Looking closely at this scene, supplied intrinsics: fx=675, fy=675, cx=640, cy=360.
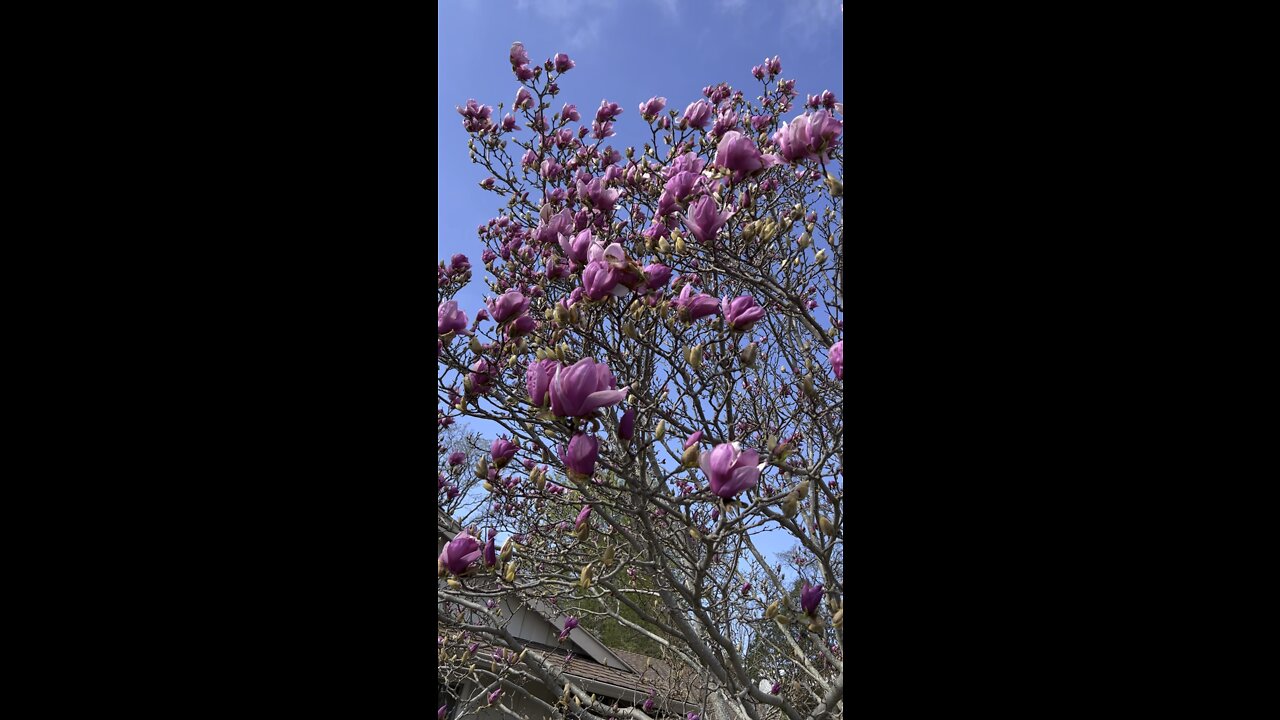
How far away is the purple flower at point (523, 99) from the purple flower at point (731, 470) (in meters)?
1.81

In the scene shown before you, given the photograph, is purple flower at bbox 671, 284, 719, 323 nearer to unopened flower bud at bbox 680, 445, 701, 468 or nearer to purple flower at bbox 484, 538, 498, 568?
unopened flower bud at bbox 680, 445, 701, 468

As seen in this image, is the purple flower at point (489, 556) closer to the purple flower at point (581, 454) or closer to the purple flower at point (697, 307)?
the purple flower at point (581, 454)

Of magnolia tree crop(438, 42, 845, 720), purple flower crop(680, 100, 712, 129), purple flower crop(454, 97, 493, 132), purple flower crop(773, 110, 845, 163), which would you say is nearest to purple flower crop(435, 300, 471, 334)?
magnolia tree crop(438, 42, 845, 720)

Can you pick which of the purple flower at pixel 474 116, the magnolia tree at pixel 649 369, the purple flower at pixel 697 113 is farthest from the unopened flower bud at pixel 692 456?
the purple flower at pixel 474 116

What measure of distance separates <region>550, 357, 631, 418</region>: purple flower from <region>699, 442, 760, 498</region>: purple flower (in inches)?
6.8

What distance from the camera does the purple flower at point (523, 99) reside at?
2.33m

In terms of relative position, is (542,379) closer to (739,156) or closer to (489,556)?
(489,556)

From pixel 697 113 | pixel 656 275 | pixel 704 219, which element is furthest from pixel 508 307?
pixel 697 113

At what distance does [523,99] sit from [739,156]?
137 centimetres

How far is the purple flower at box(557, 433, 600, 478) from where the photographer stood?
0.93 meters
